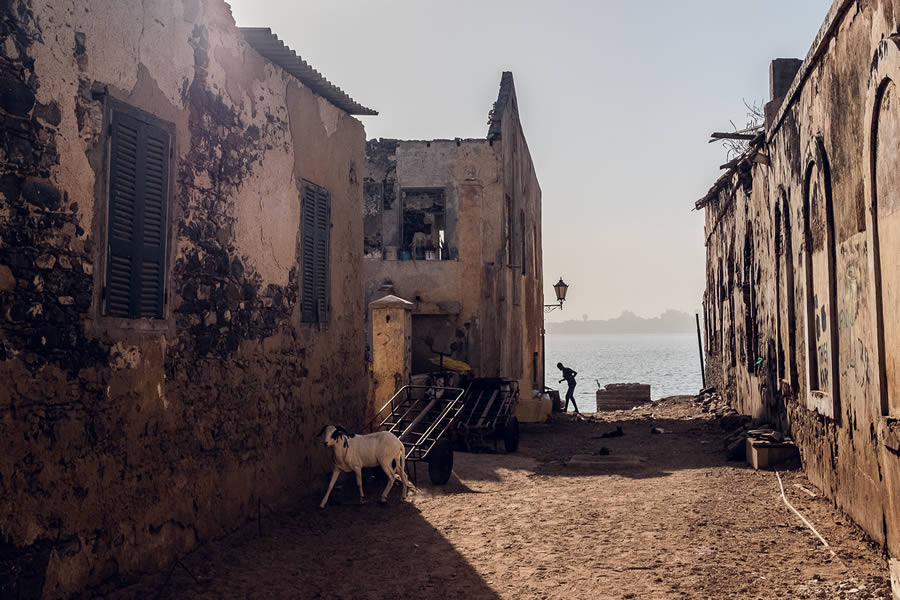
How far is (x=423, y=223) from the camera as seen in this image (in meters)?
20.5

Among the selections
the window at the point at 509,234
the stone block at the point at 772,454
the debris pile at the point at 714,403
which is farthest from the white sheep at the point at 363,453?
the window at the point at 509,234

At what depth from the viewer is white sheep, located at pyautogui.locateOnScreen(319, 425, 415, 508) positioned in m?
8.88

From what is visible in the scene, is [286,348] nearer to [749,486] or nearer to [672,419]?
[749,486]

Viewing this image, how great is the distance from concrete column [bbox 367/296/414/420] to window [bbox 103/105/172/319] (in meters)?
7.70

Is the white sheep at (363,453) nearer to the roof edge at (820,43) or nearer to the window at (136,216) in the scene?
the window at (136,216)

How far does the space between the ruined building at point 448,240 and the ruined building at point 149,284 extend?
9.75 meters

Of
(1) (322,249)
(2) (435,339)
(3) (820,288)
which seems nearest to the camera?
(3) (820,288)

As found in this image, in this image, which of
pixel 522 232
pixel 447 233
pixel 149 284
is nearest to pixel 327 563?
pixel 149 284

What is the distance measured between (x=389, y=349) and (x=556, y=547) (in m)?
7.36

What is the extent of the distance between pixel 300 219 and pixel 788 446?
6.88m

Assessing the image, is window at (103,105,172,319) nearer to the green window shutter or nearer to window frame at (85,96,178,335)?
window frame at (85,96,178,335)

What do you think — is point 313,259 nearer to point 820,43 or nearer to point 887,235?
point 820,43

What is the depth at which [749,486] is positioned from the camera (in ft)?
32.7

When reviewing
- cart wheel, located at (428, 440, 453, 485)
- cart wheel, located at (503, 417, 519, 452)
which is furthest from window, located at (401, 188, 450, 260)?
cart wheel, located at (428, 440, 453, 485)
